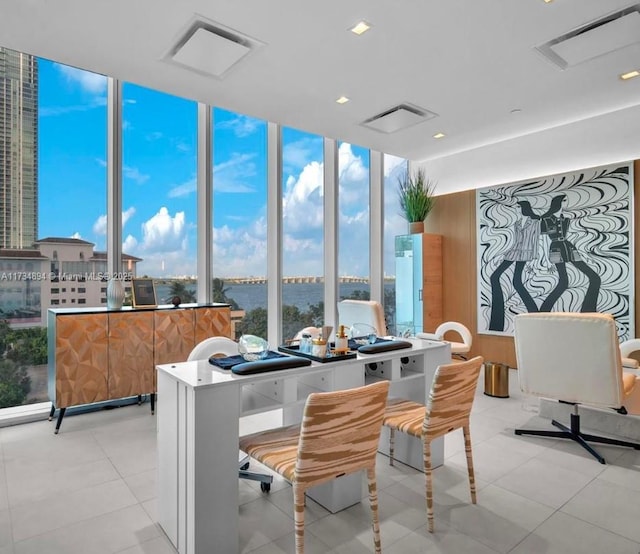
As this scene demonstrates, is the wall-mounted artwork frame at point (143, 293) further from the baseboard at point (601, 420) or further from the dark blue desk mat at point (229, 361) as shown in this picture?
the baseboard at point (601, 420)

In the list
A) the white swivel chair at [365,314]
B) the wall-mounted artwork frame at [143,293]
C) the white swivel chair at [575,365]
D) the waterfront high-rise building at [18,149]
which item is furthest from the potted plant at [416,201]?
the waterfront high-rise building at [18,149]

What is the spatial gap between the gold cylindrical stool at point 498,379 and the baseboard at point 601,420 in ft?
2.21

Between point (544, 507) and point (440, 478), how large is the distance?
24.2 inches

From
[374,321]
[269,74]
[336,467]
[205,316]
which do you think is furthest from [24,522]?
[269,74]

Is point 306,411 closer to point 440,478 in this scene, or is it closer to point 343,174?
point 440,478

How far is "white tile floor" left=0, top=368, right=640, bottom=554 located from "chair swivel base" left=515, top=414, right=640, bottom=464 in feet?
0.20

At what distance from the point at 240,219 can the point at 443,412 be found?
12.5ft

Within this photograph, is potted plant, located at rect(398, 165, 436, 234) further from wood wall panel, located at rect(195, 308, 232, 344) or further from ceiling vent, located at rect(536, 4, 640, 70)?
wood wall panel, located at rect(195, 308, 232, 344)

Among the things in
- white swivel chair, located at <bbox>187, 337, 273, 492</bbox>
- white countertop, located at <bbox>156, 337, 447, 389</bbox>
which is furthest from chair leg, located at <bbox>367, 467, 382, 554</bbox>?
white swivel chair, located at <bbox>187, 337, 273, 492</bbox>

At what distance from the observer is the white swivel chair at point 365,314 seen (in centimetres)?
449

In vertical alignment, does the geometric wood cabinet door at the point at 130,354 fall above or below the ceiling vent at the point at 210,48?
below

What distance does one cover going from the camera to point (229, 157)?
5.34m

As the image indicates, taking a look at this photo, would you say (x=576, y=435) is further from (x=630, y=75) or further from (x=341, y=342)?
(x=630, y=75)

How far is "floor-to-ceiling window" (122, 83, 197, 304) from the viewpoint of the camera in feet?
15.2
